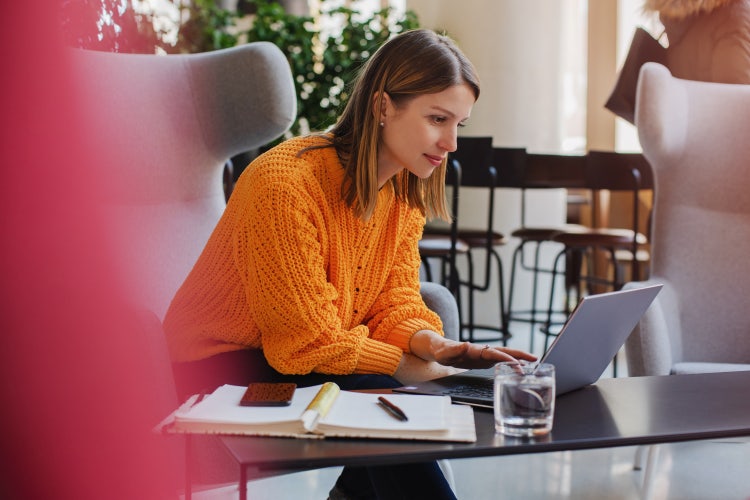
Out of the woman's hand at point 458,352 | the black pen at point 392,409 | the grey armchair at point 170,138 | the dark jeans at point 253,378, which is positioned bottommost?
the dark jeans at point 253,378

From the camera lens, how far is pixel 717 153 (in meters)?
2.23

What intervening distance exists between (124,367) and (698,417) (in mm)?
787

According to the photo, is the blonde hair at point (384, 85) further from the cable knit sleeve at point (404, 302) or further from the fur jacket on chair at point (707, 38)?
the fur jacket on chair at point (707, 38)

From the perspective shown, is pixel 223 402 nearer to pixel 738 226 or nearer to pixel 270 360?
pixel 270 360

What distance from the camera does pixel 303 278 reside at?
139cm

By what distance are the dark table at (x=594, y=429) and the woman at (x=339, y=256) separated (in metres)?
0.17

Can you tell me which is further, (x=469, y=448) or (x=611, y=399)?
(x=611, y=399)

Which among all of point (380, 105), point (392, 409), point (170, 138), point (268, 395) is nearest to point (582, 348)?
point (392, 409)

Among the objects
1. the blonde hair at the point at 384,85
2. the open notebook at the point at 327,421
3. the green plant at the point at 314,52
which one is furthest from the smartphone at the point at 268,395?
the green plant at the point at 314,52

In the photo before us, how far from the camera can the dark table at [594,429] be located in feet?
3.02

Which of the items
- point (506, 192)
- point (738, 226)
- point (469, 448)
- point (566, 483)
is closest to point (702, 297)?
point (738, 226)

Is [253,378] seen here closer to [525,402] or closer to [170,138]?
[525,402]

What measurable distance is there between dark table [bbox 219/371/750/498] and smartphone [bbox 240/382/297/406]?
0.25 feet

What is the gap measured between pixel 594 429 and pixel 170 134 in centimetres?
126
